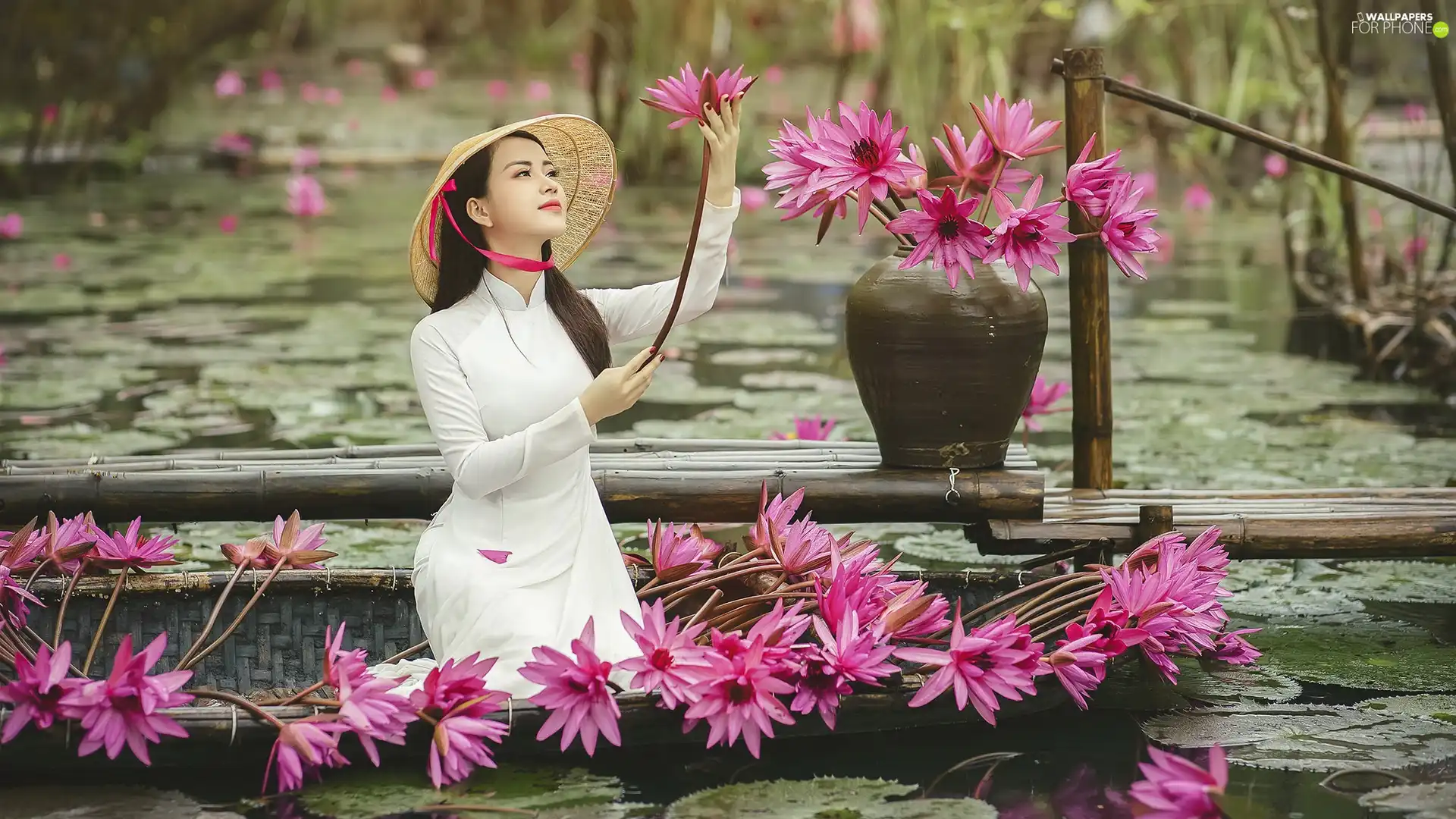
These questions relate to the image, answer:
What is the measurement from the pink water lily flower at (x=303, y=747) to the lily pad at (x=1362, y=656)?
1.45 m

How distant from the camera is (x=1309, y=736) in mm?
2393

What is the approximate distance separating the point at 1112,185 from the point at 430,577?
1159mm

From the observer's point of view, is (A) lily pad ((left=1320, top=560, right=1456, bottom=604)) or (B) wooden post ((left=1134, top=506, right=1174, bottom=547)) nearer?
(B) wooden post ((left=1134, top=506, right=1174, bottom=547))

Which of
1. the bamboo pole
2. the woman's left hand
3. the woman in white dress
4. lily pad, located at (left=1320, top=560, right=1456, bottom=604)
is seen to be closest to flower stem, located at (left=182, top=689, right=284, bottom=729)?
the woman in white dress

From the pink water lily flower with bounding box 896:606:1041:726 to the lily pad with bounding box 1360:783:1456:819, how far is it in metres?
0.44

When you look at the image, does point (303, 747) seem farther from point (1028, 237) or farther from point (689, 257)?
point (1028, 237)

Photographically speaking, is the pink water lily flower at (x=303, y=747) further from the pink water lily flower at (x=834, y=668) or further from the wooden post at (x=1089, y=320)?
the wooden post at (x=1089, y=320)

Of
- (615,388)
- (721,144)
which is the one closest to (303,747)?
(615,388)

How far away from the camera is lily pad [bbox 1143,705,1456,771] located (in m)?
2.29

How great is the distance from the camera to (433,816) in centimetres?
210

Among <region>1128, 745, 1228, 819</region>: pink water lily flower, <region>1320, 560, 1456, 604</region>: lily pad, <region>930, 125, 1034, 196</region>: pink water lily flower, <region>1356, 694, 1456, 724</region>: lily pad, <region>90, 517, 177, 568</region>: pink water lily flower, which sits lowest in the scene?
<region>1356, 694, 1456, 724</region>: lily pad

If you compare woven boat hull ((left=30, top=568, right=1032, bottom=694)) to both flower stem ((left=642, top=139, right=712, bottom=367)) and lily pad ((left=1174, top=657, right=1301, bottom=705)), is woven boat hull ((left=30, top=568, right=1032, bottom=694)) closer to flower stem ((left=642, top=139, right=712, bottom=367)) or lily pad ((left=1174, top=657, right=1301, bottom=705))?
lily pad ((left=1174, top=657, right=1301, bottom=705))

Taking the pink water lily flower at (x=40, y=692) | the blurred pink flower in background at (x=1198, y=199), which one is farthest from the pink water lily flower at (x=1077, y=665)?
the blurred pink flower in background at (x=1198, y=199)

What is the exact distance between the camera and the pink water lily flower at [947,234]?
8.38ft
